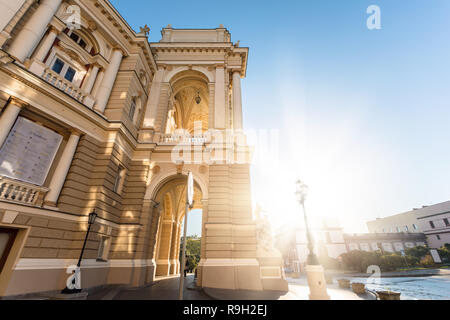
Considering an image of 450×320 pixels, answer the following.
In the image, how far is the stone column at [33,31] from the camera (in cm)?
805

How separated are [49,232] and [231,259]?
26.8ft

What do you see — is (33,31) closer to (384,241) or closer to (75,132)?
(75,132)

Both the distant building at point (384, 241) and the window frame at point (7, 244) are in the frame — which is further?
the distant building at point (384, 241)

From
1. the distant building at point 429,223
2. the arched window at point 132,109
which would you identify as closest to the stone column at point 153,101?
the arched window at point 132,109

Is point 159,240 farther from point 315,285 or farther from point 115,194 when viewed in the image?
point 315,285

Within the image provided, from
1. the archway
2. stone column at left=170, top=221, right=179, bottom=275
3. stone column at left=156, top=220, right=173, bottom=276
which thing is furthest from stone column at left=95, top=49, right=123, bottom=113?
stone column at left=170, top=221, right=179, bottom=275

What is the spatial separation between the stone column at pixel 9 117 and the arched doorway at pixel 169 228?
795 centimetres

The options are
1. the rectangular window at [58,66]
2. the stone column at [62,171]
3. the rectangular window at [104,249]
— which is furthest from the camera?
the rectangular window at [58,66]

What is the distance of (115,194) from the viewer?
1069 centimetres

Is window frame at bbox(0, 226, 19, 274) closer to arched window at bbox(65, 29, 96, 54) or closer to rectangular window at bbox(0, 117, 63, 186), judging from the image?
rectangular window at bbox(0, 117, 63, 186)

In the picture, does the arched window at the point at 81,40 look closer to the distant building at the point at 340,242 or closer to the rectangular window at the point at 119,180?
the rectangular window at the point at 119,180

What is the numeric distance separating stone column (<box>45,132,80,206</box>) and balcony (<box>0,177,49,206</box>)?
27cm

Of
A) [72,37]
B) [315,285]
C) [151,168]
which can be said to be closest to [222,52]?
[72,37]

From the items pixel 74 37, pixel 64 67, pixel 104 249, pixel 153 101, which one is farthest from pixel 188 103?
pixel 104 249
